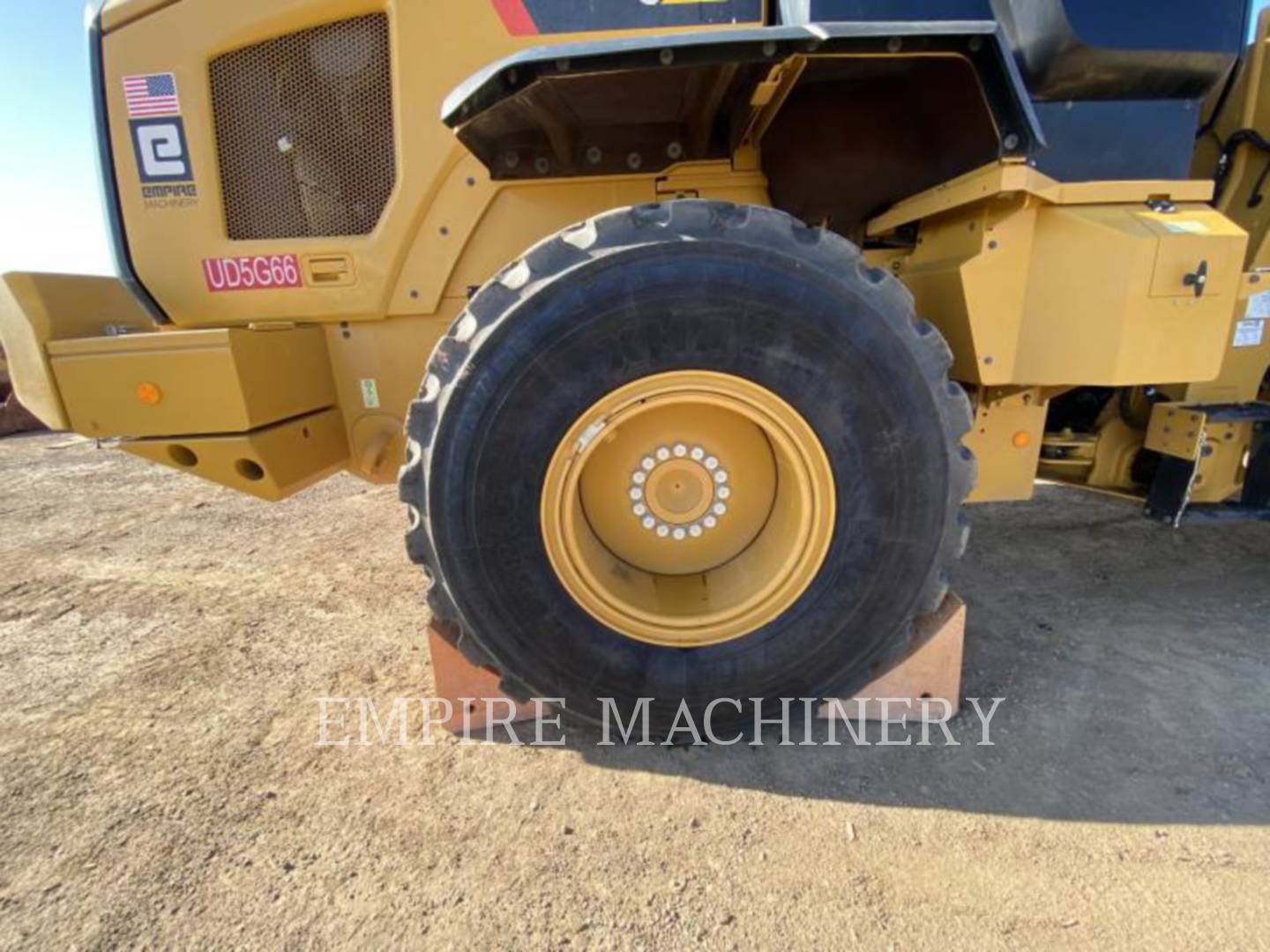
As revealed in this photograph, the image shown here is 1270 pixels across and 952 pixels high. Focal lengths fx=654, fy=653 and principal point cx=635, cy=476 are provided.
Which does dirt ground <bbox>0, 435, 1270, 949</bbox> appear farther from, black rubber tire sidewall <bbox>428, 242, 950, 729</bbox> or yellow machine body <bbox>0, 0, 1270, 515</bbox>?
yellow machine body <bbox>0, 0, 1270, 515</bbox>

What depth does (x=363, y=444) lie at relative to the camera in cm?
256

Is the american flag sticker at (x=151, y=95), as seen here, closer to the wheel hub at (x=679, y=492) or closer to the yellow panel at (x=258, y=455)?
the yellow panel at (x=258, y=455)

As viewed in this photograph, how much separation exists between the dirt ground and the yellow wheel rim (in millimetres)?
494

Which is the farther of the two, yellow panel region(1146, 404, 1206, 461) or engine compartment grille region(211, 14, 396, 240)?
yellow panel region(1146, 404, 1206, 461)

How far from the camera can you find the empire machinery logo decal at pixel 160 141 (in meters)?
2.28

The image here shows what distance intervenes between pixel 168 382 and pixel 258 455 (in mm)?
347

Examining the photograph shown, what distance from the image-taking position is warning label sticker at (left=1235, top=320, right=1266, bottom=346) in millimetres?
2451

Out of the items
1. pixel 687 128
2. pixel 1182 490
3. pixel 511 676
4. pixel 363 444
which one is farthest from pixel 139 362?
pixel 1182 490

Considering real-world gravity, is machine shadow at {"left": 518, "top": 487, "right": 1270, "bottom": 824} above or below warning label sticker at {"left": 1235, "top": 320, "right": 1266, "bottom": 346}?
below

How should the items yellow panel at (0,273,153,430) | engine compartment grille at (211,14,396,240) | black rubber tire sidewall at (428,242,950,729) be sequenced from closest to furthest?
black rubber tire sidewall at (428,242,950,729)
yellow panel at (0,273,153,430)
engine compartment grille at (211,14,396,240)

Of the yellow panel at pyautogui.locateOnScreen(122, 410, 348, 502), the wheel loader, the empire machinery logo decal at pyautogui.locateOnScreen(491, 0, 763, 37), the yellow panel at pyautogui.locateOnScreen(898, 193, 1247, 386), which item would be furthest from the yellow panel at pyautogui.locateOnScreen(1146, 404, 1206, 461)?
the yellow panel at pyautogui.locateOnScreen(122, 410, 348, 502)

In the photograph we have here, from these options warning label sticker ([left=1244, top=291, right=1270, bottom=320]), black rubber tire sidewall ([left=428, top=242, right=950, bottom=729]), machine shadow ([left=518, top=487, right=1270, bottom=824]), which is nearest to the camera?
black rubber tire sidewall ([left=428, top=242, right=950, bottom=729])

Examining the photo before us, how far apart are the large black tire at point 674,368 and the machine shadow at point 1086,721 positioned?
1.45ft

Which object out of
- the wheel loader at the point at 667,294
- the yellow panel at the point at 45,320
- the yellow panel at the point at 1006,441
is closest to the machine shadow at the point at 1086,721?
the wheel loader at the point at 667,294
